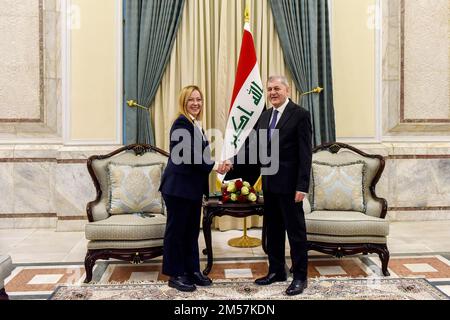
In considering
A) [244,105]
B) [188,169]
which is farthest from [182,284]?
[244,105]

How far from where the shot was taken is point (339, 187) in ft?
14.0

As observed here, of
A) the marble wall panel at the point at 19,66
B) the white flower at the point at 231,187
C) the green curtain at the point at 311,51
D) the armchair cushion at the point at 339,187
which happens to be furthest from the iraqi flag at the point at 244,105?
the marble wall panel at the point at 19,66

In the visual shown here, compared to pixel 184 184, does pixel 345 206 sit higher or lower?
lower

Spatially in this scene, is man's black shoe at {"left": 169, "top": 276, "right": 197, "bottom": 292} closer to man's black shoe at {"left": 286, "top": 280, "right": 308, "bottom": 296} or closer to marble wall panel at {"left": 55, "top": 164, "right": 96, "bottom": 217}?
man's black shoe at {"left": 286, "top": 280, "right": 308, "bottom": 296}

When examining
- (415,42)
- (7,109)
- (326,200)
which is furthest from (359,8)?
(7,109)

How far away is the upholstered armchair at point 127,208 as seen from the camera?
3.68 meters

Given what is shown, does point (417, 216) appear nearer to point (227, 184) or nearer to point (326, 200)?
point (326, 200)

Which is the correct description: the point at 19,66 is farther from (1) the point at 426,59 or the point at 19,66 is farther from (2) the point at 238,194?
(1) the point at 426,59

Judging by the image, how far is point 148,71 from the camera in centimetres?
522

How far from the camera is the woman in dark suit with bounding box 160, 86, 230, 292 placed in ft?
11.0

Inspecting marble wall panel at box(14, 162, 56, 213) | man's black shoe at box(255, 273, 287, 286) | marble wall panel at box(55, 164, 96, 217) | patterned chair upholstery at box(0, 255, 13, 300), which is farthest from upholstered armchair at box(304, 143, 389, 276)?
marble wall panel at box(14, 162, 56, 213)

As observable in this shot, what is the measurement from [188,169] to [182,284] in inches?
32.7

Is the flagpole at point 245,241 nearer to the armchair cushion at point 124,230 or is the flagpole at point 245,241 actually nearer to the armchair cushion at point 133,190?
the armchair cushion at point 133,190

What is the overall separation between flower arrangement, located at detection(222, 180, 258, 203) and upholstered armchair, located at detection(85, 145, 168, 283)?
0.58 m
